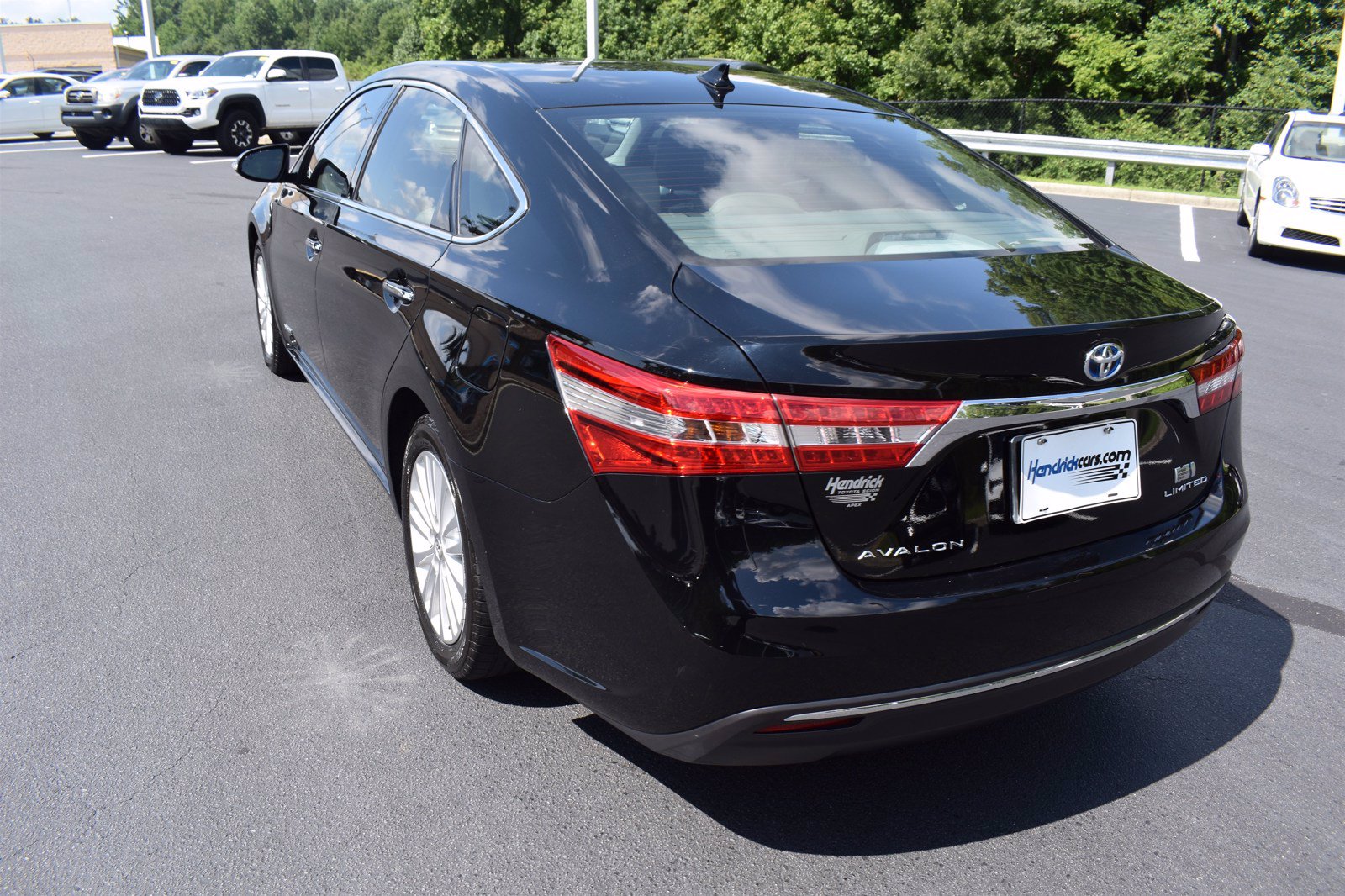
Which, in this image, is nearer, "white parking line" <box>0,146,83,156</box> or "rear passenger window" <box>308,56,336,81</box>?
"rear passenger window" <box>308,56,336,81</box>

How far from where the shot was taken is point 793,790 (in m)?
2.88

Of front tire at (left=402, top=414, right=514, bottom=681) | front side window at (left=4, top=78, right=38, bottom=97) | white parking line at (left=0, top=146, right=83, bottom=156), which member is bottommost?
front tire at (left=402, top=414, right=514, bottom=681)

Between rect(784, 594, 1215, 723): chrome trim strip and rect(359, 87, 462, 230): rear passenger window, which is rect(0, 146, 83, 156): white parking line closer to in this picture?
rect(359, 87, 462, 230): rear passenger window

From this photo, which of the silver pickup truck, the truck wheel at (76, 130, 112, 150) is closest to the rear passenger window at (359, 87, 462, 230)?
the silver pickup truck

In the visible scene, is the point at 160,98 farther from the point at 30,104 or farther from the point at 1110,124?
the point at 1110,124

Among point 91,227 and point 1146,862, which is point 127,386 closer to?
point 1146,862

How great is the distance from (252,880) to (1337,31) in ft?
111

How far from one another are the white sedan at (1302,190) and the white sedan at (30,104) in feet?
89.6

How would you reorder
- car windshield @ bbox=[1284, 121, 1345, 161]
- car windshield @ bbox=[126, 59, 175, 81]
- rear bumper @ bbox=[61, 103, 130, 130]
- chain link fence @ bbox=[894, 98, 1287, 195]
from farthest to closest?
car windshield @ bbox=[126, 59, 175, 81] → rear bumper @ bbox=[61, 103, 130, 130] → chain link fence @ bbox=[894, 98, 1287, 195] → car windshield @ bbox=[1284, 121, 1345, 161]

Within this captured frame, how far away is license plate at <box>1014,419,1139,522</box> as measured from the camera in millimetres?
2352

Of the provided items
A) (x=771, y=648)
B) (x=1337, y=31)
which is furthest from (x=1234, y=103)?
(x=771, y=648)

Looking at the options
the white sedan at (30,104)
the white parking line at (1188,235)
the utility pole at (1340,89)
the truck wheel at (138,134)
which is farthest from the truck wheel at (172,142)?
the utility pole at (1340,89)

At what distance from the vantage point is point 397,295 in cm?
335

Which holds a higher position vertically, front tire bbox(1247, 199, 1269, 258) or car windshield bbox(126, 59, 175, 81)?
car windshield bbox(126, 59, 175, 81)
